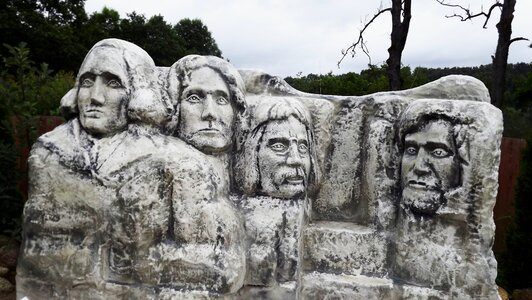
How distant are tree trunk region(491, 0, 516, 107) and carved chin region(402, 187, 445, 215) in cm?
508

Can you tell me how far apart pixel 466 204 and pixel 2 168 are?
128 inches

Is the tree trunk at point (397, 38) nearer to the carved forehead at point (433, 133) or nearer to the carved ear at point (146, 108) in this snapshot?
the carved forehead at point (433, 133)

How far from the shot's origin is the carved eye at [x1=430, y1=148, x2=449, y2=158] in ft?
8.52

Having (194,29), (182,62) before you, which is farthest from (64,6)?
(182,62)

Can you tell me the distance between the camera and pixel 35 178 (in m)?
2.56

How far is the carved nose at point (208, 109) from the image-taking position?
8.79ft

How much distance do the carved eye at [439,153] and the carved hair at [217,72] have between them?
102cm

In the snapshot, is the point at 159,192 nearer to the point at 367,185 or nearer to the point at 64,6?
the point at 367,185

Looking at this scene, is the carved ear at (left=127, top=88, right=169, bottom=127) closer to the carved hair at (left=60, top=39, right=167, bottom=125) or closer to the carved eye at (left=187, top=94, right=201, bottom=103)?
the carved hair at (left=60, top=39, right=167, bottom=125)

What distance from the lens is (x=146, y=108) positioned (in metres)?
2.63

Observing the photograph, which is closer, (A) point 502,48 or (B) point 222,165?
(B) point 222,165

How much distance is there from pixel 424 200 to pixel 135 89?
1637 millimetres

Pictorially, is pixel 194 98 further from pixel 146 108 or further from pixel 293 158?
pixel 293 158

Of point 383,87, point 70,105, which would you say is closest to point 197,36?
point 383,87
